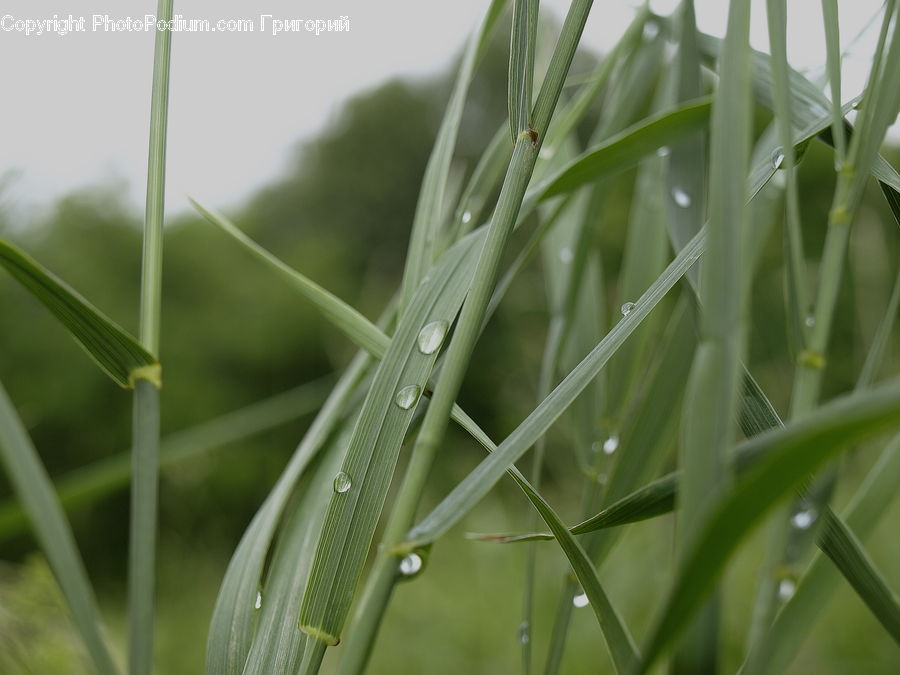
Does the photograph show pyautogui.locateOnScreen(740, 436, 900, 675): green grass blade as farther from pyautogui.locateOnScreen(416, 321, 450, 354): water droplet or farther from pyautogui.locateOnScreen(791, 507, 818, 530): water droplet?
pyautogui.locateOnScreen(416, 321, 450, 354): water droplet

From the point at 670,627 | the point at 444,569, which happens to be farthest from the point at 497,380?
the point at 670,627

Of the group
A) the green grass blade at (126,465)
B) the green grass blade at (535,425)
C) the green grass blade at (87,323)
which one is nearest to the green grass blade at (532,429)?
the green grass blade at (535,425)

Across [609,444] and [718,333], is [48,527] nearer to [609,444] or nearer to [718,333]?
[718,333]

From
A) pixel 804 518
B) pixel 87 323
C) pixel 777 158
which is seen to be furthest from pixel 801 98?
pixel 87 323

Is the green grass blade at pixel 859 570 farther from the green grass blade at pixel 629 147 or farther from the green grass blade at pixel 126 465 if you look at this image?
the green grass blade at pixel 126 465

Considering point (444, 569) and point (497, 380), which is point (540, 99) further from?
point (497, 380)

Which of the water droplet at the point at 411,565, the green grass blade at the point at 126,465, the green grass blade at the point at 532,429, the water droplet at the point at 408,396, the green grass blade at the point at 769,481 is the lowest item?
the green grass blade at the point at 769,481

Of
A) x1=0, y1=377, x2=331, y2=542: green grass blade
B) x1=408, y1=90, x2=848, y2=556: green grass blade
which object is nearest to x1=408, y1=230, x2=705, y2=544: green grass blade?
x1=408, y1=90, x2=848, y2=556: green grass blade
